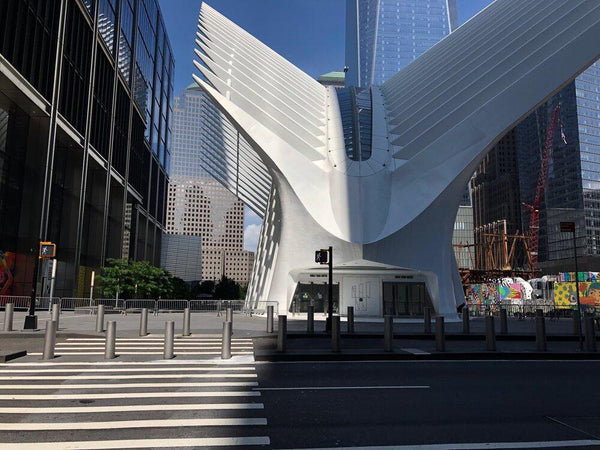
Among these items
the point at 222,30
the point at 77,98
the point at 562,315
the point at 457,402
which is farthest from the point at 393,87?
the point at 457,402

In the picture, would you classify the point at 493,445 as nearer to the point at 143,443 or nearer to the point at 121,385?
the point at 143,443

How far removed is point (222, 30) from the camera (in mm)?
37438

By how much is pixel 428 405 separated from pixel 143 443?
3.92 meters

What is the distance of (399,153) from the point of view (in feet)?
109

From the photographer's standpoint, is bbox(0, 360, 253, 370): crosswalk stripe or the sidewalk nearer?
bbox(0, 360, 253, 370): crosswalk stripe

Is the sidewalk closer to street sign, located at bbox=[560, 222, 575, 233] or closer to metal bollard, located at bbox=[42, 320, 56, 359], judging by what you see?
metal bollard, located at bbox=[42, 320, 56, 359]

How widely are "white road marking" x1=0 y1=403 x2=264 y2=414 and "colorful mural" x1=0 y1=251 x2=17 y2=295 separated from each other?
28.3 m

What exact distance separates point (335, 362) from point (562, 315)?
33.9 meters

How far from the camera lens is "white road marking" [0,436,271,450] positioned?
497cm

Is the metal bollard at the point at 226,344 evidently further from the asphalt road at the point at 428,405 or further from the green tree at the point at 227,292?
the green tree at the point at 227,292

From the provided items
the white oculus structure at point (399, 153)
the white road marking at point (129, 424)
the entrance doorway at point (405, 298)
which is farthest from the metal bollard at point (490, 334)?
the entrance doorway at point (405, 298)

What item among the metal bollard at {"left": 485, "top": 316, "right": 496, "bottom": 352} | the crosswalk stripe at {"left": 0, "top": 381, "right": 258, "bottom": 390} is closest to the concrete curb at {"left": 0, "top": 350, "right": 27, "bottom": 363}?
the crosswalk stripe at {"left": 0, "top": 381, "right": 258, "bottom": 390}

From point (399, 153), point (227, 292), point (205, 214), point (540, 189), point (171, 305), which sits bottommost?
point (171, 305)

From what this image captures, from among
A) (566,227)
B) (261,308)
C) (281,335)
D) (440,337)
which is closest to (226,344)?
(281,335)
